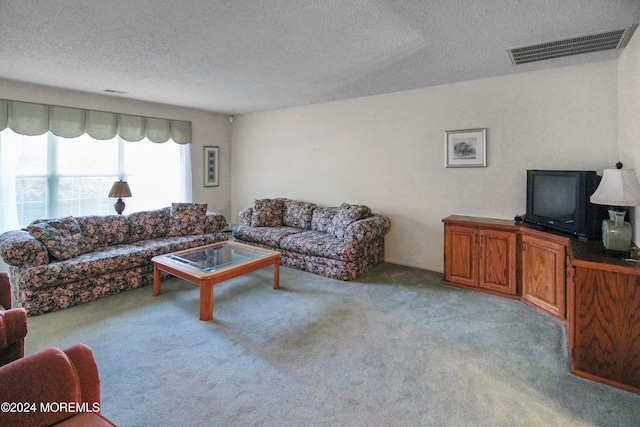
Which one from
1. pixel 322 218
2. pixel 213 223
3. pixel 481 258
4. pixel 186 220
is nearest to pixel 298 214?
pixel 322 218

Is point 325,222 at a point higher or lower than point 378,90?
lower

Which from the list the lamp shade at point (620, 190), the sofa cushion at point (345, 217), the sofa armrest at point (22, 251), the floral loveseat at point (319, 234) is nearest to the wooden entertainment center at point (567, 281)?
the lamp shade at point (620, 190)

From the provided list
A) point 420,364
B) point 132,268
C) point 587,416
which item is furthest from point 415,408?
point 132,268

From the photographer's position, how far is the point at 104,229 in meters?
4.02

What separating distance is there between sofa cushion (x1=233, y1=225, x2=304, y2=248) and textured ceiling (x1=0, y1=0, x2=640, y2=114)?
6.76 feet

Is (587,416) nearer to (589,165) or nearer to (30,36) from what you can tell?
(589,165)

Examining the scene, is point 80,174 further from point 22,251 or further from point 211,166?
point 211,166

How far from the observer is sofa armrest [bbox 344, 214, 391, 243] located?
4031mm

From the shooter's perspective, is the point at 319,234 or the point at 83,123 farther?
the point at 319,234

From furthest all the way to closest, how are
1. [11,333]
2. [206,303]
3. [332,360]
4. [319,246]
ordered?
[319,246], [206,303], [332,360], [11,333]

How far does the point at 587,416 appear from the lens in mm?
1786

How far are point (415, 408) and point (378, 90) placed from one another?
3.78 metres

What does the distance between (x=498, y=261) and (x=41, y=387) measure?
374 cm

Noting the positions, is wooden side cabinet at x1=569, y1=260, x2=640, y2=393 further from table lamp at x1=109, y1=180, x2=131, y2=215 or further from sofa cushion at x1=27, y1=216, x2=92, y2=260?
table lamp at x1=109, y1=180, x2=131, y2=215
